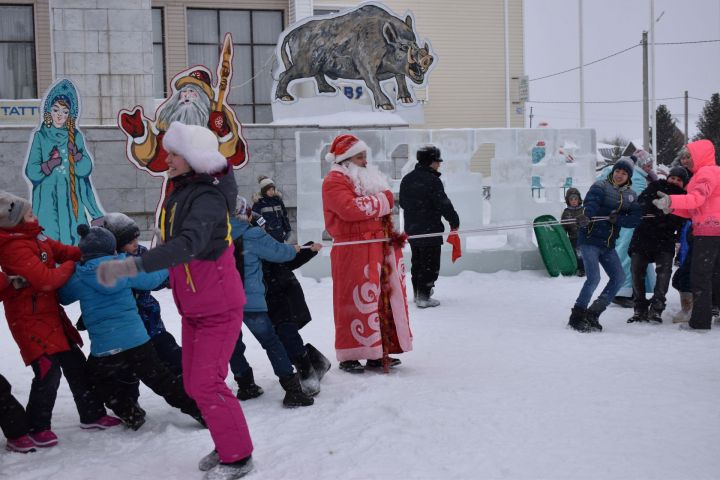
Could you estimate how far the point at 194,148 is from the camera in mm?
3725

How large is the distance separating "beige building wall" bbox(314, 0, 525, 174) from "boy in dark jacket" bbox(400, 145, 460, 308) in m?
12.8

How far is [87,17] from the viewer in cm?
1291

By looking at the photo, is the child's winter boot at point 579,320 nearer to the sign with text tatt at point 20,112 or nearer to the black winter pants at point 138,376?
the black winter pants at point 138,376

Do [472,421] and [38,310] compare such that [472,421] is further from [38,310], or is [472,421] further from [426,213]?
[426,213]

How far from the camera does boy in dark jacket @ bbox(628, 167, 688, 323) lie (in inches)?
307

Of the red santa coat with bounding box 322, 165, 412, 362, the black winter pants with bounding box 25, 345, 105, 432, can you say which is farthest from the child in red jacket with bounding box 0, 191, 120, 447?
the red santa coat with bounding box 322, 165, 412, 362

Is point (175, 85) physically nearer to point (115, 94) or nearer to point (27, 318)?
point (115, 94)

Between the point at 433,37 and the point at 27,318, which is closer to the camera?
the point at 27,318

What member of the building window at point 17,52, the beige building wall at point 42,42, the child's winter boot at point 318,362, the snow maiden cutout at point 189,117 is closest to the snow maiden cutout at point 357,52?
the snow maiden cutout at point 189,117

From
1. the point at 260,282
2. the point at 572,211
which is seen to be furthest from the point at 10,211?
the point at 572,211

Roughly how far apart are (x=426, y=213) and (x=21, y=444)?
18.5 ft

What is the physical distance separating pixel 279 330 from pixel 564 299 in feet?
16.3

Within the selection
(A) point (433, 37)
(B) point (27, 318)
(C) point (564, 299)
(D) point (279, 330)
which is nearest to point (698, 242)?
(C) point (564, 299)

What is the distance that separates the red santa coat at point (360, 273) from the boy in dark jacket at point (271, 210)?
4.73 feet
